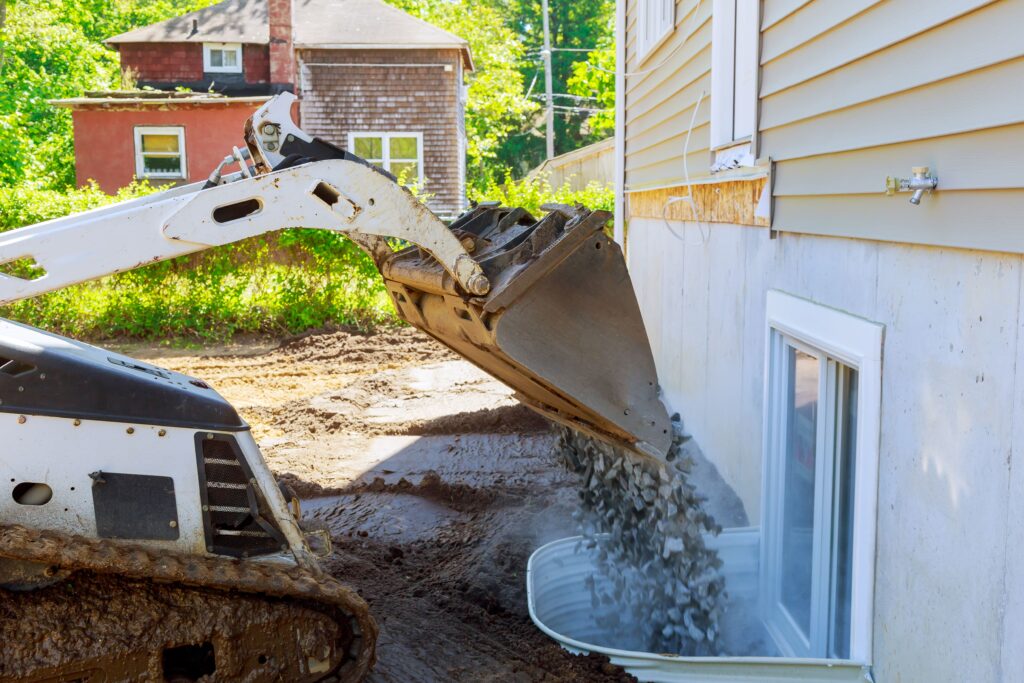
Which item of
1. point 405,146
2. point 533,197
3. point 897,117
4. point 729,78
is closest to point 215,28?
point 405,146

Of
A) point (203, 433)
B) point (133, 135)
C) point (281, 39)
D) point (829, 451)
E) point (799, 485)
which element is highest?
point (281, 39)

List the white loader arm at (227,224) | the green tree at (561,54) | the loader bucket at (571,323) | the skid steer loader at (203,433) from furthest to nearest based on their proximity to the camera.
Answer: the green tree at (561,54)
the loader bucket at (571,323)
the skid steer loader at (203,433)
the white loader arm at (227,224)

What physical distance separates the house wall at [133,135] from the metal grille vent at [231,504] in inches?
Answer: 902

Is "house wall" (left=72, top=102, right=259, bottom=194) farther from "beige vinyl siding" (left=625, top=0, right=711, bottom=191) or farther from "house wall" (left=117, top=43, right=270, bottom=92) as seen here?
"beige vinyl siding" (left=625, top=0, right=711, bottom=191)

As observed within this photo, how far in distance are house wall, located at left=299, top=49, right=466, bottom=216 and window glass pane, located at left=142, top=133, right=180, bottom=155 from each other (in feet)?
11.0

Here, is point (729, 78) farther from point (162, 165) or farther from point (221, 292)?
point (162, 165)

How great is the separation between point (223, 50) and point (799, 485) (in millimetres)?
28079

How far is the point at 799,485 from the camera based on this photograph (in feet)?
16.8

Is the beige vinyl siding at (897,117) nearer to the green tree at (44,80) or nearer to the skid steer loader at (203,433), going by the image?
the skid steer loader at (203,433)

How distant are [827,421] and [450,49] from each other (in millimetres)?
24817

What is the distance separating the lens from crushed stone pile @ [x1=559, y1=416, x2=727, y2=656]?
5.03m

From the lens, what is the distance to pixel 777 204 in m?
5.26

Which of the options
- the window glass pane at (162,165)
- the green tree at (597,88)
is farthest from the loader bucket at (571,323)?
the green tree at (597,88)

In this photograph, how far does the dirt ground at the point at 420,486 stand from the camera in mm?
4879
